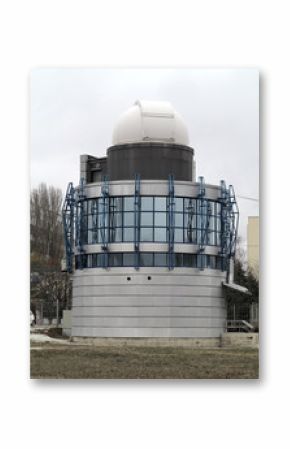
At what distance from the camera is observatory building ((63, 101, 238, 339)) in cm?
2244

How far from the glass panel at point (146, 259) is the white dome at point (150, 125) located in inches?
128

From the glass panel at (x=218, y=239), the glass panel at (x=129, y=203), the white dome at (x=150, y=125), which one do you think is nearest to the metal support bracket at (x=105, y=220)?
the glass panel at (x=129, y=203)

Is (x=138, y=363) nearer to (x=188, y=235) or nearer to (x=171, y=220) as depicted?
(x=171, y=220)

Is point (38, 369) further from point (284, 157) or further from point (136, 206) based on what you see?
point (136, 206)

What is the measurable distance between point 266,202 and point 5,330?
5.25m

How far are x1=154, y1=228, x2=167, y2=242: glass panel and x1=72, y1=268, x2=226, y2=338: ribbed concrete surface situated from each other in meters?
0.86

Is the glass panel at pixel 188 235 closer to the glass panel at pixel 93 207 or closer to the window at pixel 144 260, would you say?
the window at pixel 144 260

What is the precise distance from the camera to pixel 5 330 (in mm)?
14414

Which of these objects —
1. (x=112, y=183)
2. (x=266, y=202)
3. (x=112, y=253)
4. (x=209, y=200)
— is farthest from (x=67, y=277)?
(x=266, y=202)

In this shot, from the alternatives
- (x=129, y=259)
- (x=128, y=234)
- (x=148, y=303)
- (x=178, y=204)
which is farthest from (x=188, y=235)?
(x=148, y=303)

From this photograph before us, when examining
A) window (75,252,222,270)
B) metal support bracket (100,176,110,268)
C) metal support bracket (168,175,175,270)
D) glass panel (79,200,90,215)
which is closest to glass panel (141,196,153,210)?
metal support bracket (168,175,175,270)

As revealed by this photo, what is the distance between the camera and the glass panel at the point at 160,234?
23002 millimetres

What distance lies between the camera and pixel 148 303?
22625 mm

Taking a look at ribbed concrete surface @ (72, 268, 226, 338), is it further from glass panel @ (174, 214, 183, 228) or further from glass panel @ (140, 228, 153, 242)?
glass panel @ (174, 214, 183, 228)
